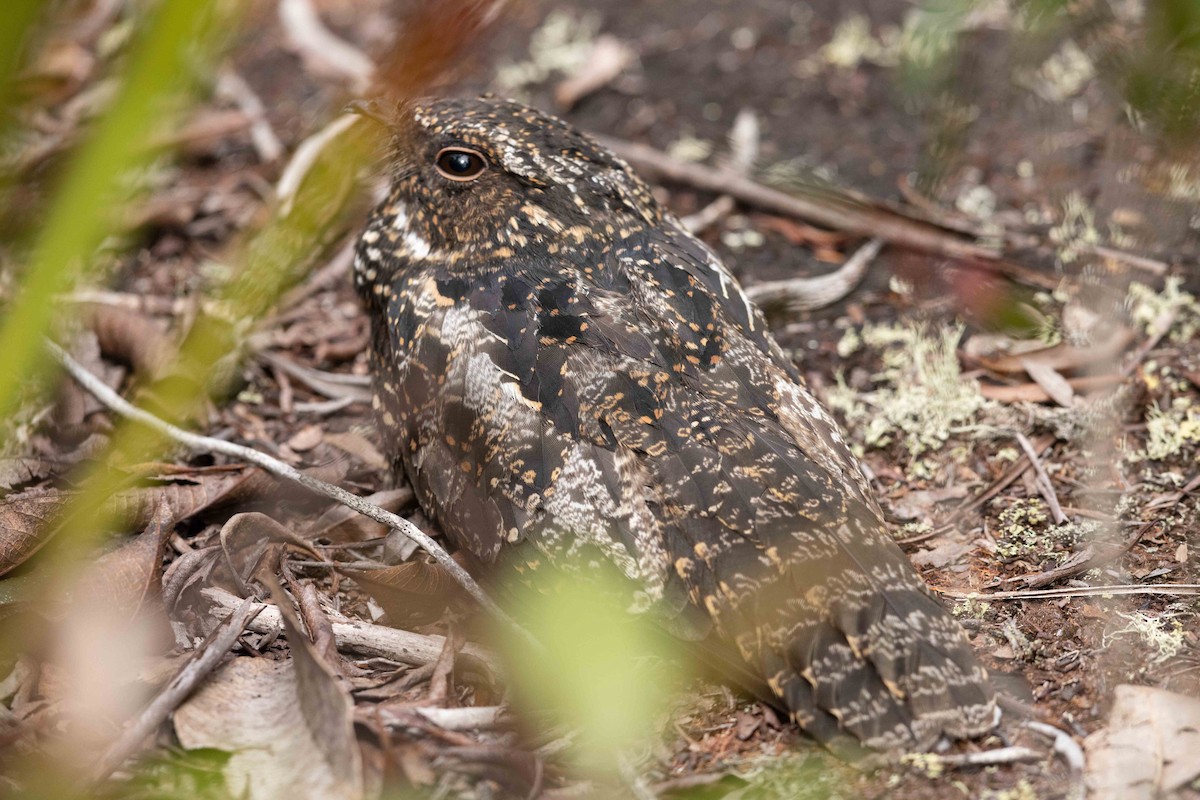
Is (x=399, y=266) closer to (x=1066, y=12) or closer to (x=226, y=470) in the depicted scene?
(x=226, y=470)

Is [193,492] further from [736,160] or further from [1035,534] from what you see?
[736,160]

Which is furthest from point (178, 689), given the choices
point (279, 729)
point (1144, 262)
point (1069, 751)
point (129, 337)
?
point (1144, 262)

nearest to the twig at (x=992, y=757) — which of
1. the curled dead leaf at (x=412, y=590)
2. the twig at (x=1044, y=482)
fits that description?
the twig at (x=1044, y=482)

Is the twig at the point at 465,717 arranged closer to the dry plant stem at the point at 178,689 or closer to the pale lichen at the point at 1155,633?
the dry plant stem at the point at 178,689

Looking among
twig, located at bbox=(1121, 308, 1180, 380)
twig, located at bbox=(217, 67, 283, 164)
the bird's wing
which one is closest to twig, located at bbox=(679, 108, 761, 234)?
the bird's wing

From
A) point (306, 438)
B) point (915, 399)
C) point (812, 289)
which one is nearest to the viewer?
point (915, 399)

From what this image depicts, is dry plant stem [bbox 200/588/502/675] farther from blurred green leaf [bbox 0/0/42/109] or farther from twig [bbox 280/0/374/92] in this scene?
twig [bbox 280/0/374/92]

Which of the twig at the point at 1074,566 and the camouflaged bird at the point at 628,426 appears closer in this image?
the camouflaged bird at the point at 628,426
